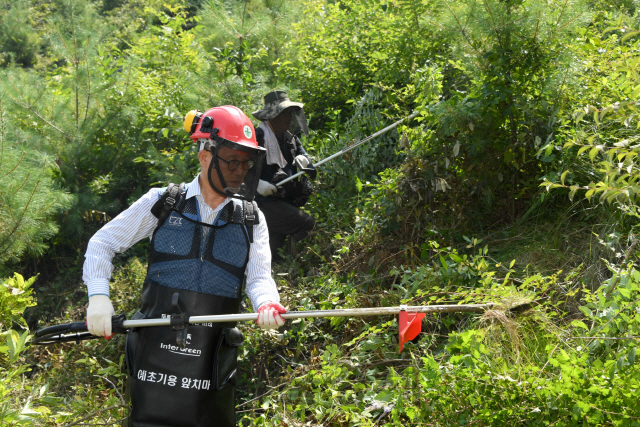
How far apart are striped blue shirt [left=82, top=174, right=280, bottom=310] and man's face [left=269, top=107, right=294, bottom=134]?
271cm

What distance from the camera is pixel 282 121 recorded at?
5.77 meters

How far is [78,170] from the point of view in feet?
23.0

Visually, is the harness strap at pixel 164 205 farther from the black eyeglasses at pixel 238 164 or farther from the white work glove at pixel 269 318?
the white work glove at pixel 269 318

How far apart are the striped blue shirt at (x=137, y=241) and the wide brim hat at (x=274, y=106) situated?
2598 millimetres

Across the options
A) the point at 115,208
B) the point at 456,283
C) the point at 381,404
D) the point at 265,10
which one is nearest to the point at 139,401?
the point at 381,404

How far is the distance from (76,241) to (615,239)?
6208 mm

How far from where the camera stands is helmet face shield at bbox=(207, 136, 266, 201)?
3.03 m

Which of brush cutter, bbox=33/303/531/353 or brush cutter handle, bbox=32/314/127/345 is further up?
brush cutter, bbox=33/303/531/353

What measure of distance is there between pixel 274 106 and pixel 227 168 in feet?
8.87

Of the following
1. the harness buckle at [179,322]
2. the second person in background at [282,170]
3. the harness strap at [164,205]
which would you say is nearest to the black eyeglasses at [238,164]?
the harness strap at [164,205]

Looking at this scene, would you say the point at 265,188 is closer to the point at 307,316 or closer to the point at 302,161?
the point at 302,161

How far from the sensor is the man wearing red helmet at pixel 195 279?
111 inches

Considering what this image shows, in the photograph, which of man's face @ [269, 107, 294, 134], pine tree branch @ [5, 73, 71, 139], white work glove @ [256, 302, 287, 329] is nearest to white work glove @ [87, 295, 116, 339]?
white work glove @ [256, 302, 287, 329]

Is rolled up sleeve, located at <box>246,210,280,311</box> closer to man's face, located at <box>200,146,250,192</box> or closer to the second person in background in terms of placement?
man's face, located at <box>200,146,250,192</box>
